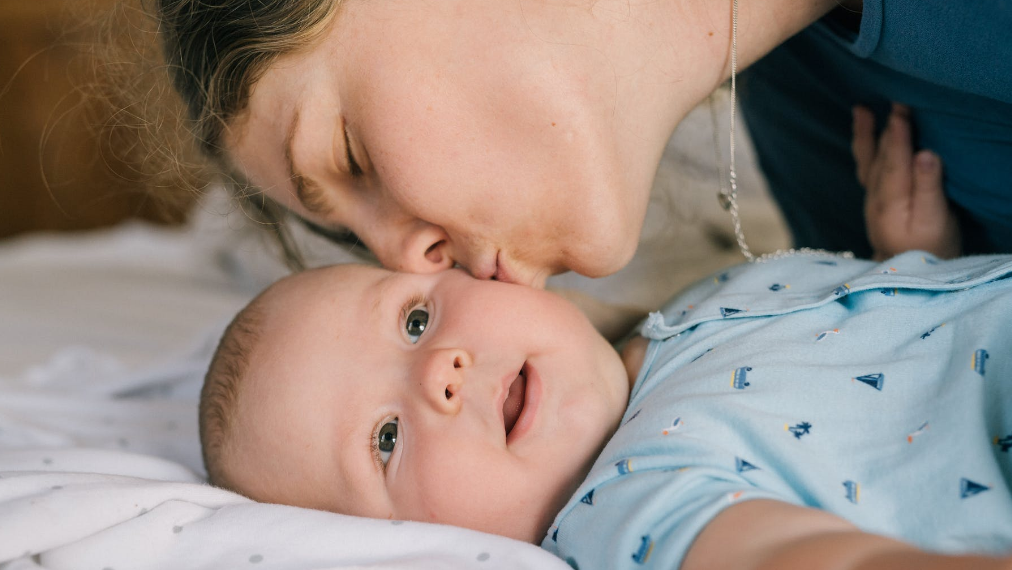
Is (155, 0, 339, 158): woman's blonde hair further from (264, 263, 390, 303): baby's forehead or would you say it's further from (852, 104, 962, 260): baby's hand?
(852, 104, 962, 260): baby's hand

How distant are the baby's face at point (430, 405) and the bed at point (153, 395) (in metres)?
0.11

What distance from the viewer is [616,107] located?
3.54ft

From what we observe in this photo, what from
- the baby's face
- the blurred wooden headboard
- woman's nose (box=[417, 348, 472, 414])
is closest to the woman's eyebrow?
the baby's face

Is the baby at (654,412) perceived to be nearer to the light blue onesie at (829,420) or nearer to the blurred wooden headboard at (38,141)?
the light blue onesie at (829,420)

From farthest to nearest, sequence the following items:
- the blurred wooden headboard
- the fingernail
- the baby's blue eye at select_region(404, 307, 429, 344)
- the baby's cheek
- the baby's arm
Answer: the blurred wooden headboard
the fingernail
the baby's blue eye at select_region(404, 307, 429, 344)
the baby's cheek
the baby's arm

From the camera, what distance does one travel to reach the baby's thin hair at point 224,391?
Result: 1.11 m

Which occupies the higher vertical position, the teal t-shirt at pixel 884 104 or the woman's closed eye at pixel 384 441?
the teal t-shirt at pixel 884 104

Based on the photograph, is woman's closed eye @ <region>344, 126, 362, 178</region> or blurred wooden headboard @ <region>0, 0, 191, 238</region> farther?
blurred wooden headboard @ <region>0, 0, 191, 238</region>

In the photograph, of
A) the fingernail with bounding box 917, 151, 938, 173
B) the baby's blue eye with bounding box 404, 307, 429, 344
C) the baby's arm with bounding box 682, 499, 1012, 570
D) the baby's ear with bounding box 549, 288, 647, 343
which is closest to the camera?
the baby's arm with bounding box 682, 499, 1012, 570

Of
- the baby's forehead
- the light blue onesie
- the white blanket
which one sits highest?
the baby's forehead

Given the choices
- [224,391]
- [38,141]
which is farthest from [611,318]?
[38,141]

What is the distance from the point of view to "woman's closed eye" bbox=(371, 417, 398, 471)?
1.02 m

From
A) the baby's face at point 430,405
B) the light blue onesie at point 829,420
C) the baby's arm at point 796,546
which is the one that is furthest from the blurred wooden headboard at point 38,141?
the baby's arm at point 796,546

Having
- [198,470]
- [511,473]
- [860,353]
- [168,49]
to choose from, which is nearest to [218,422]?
[198,470]
